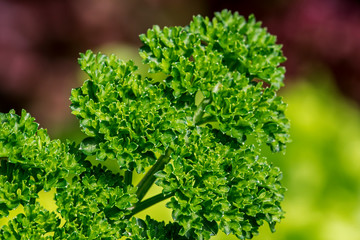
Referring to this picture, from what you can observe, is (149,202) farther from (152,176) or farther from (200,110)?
(200,110)

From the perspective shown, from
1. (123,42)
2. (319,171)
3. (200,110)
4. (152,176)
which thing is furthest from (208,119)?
(123,42)

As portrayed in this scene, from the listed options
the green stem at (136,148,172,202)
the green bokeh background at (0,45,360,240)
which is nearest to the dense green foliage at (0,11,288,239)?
the green stem at (136,148,172,202)

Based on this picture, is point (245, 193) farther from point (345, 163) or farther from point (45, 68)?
point (45, 68)

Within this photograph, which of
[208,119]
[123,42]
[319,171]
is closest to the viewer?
[208,119]

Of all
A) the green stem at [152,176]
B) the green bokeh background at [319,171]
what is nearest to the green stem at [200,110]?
the green stem at [152,176]

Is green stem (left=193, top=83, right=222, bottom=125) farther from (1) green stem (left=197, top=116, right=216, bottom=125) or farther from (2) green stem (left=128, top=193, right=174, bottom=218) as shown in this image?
(2) green stem (left=128, top=193, right=174, bottom=218)
